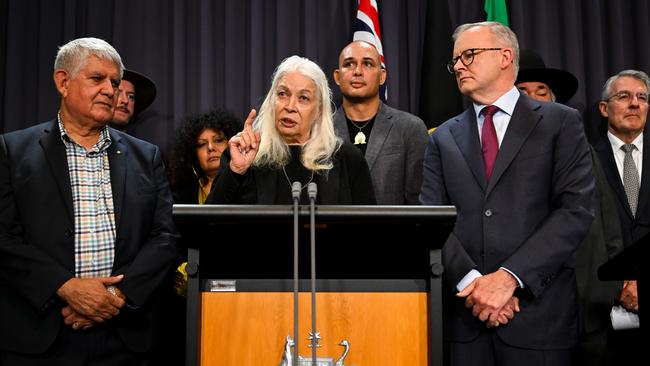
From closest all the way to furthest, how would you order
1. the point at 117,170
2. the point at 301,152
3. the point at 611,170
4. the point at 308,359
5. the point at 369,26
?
the point at 308,359 → the point at 301,152 → the point at 117,170 → the point at 611,170 → the point at 369,26

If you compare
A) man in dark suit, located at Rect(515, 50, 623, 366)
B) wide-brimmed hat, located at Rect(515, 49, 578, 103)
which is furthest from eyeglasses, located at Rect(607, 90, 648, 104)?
man in dark suit, located at Rect(515, 50, 623, 366)

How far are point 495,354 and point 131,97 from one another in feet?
9.02

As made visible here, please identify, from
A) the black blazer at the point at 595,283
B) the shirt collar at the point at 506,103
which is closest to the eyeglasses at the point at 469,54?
the shirt collar at the point at 506,103

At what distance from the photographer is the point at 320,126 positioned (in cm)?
292

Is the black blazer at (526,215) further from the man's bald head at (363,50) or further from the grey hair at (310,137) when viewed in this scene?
the man's bald head at (363,50)

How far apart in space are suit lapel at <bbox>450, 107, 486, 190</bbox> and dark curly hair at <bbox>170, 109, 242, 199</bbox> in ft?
5.79

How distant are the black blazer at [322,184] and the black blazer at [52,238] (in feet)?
1.67

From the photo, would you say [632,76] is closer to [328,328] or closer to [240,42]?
[240,42]

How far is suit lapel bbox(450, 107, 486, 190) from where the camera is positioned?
8.78 ft

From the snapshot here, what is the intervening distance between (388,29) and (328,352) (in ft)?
10.9

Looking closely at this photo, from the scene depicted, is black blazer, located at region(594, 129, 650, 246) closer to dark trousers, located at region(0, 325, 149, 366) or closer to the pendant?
the pendant

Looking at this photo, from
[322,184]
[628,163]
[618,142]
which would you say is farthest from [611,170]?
[322,184]

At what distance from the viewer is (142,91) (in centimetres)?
→ 452

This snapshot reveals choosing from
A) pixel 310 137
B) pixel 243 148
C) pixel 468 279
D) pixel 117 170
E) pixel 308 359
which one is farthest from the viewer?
pixel 117 170
